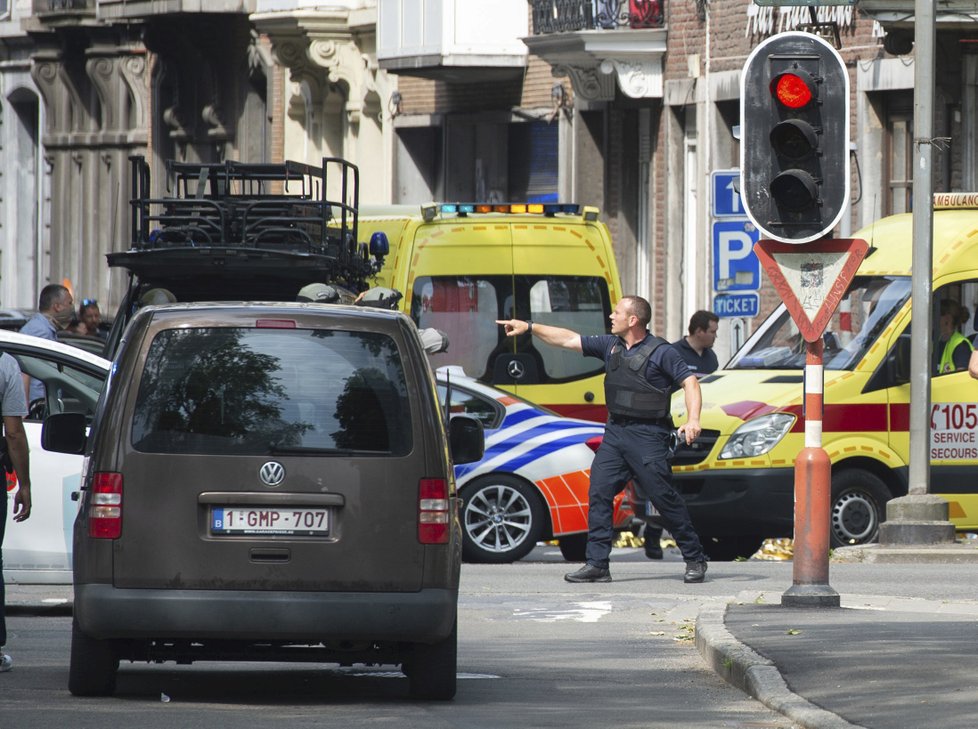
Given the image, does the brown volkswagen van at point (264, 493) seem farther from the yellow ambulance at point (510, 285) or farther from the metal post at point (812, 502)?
the yellow ambulance at point (510, 285)

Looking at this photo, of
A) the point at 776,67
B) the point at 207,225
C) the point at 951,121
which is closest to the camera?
the point at 776,67

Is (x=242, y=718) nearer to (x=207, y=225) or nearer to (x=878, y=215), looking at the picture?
(x=207, y=225)

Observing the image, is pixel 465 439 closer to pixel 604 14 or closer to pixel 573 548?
pixel 573 548

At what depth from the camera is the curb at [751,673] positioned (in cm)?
951

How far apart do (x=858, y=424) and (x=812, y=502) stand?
16.1 feet

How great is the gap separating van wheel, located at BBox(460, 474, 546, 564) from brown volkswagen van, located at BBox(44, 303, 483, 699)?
8023 millimetres

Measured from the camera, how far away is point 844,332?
1862cm

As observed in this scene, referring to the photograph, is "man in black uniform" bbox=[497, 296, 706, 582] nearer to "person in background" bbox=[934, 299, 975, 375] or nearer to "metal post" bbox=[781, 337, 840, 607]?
"metal post" bbox=[781, 337, 840, 607]

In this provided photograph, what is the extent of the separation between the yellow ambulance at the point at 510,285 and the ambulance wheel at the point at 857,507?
3.38m

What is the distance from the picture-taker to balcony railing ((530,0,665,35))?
3127 cm

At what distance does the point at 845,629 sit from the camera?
488 inches

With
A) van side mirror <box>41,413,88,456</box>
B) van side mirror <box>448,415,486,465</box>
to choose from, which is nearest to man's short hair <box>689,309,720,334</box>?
van side mirror <box>448,415,486,465</box>

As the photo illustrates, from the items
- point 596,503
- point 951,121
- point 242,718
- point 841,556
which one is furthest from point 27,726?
point 951,121

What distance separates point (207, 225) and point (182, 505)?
404 inches
